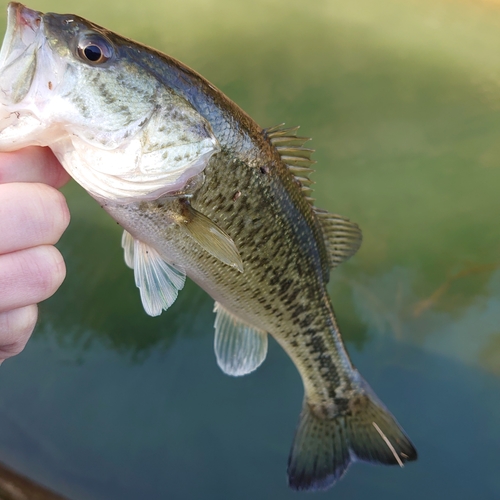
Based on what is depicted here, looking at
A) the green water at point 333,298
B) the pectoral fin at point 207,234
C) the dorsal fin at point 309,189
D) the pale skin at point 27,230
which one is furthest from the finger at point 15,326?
the green water at point 333,298

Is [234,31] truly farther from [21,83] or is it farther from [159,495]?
[159,495]

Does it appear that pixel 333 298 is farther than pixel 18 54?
Yes

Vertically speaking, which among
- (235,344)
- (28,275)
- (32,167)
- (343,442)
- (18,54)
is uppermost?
(18,54)

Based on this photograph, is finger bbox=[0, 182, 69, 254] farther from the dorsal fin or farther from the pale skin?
the dorsal fin

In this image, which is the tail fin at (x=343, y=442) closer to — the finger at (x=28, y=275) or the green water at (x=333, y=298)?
the green water at (x=333, y=298)

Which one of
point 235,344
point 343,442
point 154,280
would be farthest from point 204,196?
point 343,442

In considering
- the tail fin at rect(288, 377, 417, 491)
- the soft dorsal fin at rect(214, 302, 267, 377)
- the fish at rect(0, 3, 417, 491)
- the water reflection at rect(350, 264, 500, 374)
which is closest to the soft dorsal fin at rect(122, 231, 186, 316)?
the fish at rect(0, 3, 417, 491)

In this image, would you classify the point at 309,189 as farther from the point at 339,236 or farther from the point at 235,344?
the point at 235,344

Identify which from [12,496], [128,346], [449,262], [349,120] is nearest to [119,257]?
[128,346]
